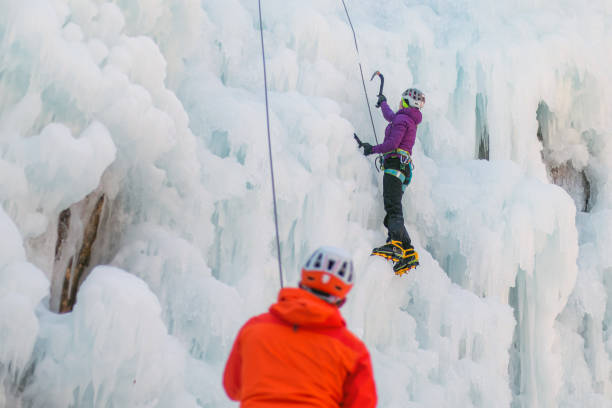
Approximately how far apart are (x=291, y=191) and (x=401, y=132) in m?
1.05

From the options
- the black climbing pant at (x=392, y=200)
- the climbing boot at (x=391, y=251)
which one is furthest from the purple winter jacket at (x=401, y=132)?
the climbing boot at (x=391, y=251)

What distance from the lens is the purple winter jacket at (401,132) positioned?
16.8ft

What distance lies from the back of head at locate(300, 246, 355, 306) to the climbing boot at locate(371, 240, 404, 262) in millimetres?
2788

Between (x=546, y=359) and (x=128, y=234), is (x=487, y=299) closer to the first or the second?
(x=546, y=359)

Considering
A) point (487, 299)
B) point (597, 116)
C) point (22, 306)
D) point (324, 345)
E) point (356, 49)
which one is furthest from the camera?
point (597, 116)

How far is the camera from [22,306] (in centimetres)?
283

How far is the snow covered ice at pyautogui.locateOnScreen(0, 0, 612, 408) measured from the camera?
3158mm

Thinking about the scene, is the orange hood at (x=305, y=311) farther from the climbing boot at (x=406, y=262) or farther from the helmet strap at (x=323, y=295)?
the climbing boot at (x=406, y=262)

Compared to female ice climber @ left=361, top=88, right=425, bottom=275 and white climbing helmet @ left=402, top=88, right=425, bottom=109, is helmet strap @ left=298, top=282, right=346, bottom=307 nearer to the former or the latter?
female ice climber @ left=361, top=88, right=425, bottom=275

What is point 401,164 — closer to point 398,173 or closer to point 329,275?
point 398,173

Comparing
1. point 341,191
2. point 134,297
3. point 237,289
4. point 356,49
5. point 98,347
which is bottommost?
point 98,347

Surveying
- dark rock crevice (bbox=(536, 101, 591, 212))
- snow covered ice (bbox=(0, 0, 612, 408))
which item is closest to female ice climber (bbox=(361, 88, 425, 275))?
snow covered ice (bbox=(0, 0, 612, 408))

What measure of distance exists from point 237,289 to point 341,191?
120 cm

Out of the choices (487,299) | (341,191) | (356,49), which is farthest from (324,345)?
(356,49)
